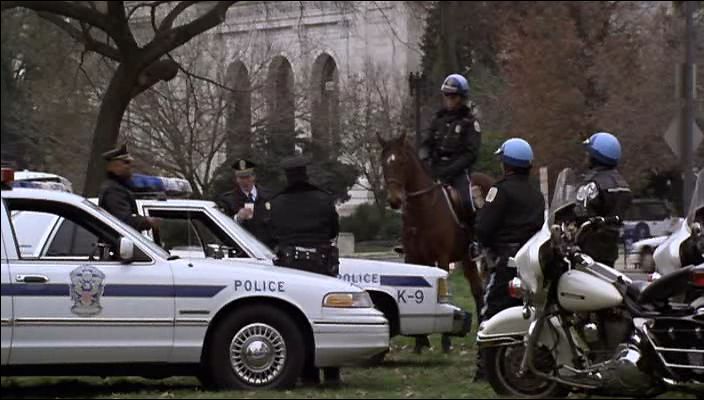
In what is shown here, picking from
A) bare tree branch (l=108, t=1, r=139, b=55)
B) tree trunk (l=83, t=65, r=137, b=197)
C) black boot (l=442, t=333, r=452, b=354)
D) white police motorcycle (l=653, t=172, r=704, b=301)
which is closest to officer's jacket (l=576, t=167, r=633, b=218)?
white police motorcycle (l=653, t=172, r=704, b=301)

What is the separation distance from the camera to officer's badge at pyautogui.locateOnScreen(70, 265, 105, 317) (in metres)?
10.2

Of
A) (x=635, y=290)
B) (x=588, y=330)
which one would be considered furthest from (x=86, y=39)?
(x=635, y=290)

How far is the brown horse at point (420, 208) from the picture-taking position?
15242 mm

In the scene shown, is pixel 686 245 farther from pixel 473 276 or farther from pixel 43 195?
pixel 473 276

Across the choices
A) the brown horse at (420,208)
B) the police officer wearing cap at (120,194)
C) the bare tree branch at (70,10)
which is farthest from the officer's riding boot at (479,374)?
the bare tree branch at (70,10)

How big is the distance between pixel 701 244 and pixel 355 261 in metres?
3.82

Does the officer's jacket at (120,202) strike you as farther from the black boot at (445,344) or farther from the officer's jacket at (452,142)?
the officer's jacket at (452,142)

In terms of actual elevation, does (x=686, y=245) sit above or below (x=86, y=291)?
above

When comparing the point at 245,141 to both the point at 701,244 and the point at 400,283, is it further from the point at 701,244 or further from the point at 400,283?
the point at 701,244

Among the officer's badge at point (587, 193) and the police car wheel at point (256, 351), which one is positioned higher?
the officer's badge at point (587, 193)

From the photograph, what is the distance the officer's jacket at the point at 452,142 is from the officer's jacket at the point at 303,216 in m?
2.98

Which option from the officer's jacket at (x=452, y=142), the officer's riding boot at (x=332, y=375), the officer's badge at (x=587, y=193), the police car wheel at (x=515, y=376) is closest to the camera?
the police car wheel at (x=515, y=376)

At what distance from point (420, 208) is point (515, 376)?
5.38 m

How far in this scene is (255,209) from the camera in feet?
51.0
